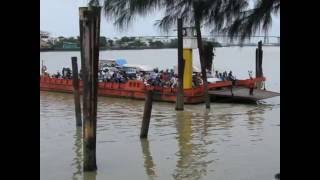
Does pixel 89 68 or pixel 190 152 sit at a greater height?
pixel 89 68

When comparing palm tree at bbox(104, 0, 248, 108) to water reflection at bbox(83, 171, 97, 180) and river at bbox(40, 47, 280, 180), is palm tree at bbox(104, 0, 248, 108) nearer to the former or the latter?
river at bbox(40, 47, 280, 180)

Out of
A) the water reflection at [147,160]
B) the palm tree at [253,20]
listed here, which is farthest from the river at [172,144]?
the palm tree at [253,20]

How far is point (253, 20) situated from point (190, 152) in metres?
8.85

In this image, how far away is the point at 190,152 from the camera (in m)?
12.6

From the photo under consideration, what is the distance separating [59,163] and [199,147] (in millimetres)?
3589

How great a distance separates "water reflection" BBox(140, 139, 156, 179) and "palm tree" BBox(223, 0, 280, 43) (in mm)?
6220

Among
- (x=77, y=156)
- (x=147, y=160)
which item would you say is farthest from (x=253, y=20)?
(x=77, y=156)

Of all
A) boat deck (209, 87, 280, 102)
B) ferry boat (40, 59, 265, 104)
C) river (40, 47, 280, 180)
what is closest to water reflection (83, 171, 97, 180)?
river (40, 47, 280, 180)

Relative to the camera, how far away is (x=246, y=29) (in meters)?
4.04

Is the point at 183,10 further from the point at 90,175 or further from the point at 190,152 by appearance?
the point at 190,152

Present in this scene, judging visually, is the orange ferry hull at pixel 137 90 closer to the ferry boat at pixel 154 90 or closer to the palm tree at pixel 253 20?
the ferry boat at pixel 154 90
